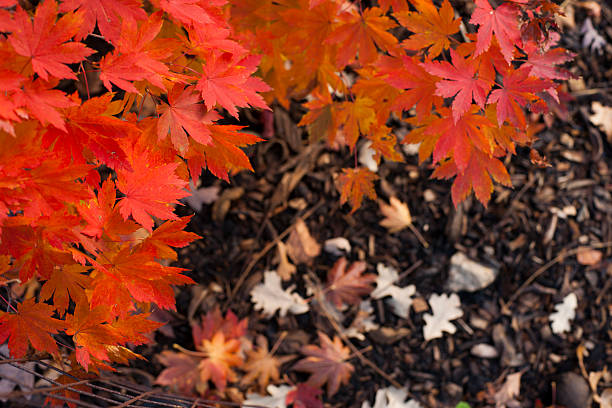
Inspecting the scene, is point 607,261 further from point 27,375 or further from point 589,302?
point 27,375

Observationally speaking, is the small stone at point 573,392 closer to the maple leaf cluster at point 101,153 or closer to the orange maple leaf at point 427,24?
the orange maple leaf at point 427,24

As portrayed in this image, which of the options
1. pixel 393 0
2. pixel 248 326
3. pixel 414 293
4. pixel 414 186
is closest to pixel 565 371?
pixel 414 293

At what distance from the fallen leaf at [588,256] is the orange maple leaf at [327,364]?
1.15m

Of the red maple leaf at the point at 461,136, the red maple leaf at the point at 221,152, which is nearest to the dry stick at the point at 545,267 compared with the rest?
the red maple leaf at the point at 461,136

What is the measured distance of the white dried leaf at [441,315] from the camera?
1887mm

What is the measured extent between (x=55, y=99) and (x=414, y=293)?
5.21 ft

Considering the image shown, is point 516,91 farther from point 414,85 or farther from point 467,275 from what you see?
point 467,275

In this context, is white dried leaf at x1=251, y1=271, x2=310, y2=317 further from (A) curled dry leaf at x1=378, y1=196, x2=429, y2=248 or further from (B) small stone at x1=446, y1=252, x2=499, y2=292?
(B) small stone at x1=446, y1=252, x2=499, y2=292

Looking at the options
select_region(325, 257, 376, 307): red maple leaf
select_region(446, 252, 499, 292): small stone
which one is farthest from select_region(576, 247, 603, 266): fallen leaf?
select_region(325, 257, 376, 307): red maple leaf

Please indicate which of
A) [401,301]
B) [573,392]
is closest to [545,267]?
[573,392]

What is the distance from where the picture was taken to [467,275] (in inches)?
75.5

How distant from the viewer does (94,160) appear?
0.92 m

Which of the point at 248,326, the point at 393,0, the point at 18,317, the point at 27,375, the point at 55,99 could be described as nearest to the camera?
the point at 55,99

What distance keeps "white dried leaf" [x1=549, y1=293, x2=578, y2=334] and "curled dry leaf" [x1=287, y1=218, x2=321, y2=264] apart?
3.55 ft
